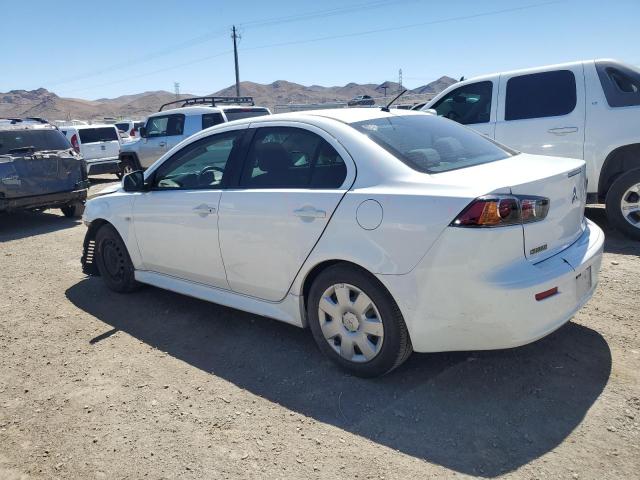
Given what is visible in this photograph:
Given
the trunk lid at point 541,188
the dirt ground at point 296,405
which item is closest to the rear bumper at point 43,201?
the dirt ground at point 296,405

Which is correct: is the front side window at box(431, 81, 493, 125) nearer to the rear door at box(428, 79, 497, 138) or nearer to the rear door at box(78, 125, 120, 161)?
the rear door at box(428, 79, 497, 138)

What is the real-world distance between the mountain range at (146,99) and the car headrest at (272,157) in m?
84.9

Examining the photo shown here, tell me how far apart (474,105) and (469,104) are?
88 millimetres

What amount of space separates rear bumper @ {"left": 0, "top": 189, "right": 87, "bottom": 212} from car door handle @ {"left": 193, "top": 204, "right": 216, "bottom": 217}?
6.18 meters

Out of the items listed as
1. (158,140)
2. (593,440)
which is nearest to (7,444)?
(593,440)

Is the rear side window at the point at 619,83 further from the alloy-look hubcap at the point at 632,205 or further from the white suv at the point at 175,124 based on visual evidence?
the white suv at the point at 175,124

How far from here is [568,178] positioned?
3166 mm

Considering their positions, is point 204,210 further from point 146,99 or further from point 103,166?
point 146,99

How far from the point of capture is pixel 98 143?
49.5 ft

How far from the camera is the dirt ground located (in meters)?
2.61

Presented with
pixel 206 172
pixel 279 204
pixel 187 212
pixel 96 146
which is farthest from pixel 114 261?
pixel 96 146

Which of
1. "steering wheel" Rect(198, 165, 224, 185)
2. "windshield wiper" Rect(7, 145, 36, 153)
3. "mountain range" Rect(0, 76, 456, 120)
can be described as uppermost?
"mountain range" Rect(0, 76, 456, 120)

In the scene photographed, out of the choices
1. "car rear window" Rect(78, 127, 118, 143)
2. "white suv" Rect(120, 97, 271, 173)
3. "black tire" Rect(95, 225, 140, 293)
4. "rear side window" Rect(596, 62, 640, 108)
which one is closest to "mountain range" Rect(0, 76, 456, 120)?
"car rear window" Rect(78, 127, 118, 143)

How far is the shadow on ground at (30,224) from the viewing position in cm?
888
